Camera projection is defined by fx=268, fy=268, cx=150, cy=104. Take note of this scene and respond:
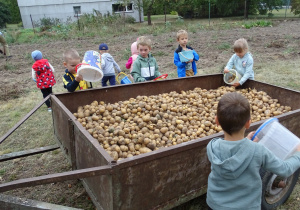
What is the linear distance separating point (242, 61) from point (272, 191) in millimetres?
2591

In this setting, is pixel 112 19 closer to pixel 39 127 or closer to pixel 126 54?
pixel 126 54

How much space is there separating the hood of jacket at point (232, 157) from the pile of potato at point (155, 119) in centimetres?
103

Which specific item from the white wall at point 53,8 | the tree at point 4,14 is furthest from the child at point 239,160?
the tree at point 4,14

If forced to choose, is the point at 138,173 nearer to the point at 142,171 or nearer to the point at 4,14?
the point at 142,171

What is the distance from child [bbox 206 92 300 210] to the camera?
1660mm

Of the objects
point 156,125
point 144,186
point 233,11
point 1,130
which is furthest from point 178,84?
point 233,11

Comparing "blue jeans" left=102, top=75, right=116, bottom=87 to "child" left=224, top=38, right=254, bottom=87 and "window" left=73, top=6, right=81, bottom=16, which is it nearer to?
"child" left=224, top=38, right=254, bottom=87

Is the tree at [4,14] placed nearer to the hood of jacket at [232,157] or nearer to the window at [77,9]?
the window at [77,9]

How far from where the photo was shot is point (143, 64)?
4516mm

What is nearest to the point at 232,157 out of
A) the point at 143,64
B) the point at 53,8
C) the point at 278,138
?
the point at 278,138

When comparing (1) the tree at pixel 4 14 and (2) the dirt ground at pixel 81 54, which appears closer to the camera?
(2) the dirt ground at pixel 81 54

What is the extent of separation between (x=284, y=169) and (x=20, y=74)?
887cm

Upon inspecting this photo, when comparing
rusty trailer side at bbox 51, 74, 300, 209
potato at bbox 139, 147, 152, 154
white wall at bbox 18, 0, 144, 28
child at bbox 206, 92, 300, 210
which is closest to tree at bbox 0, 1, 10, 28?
white wall at bbox 18, 0, 144, 28

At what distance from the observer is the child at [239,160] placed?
1660 mm
